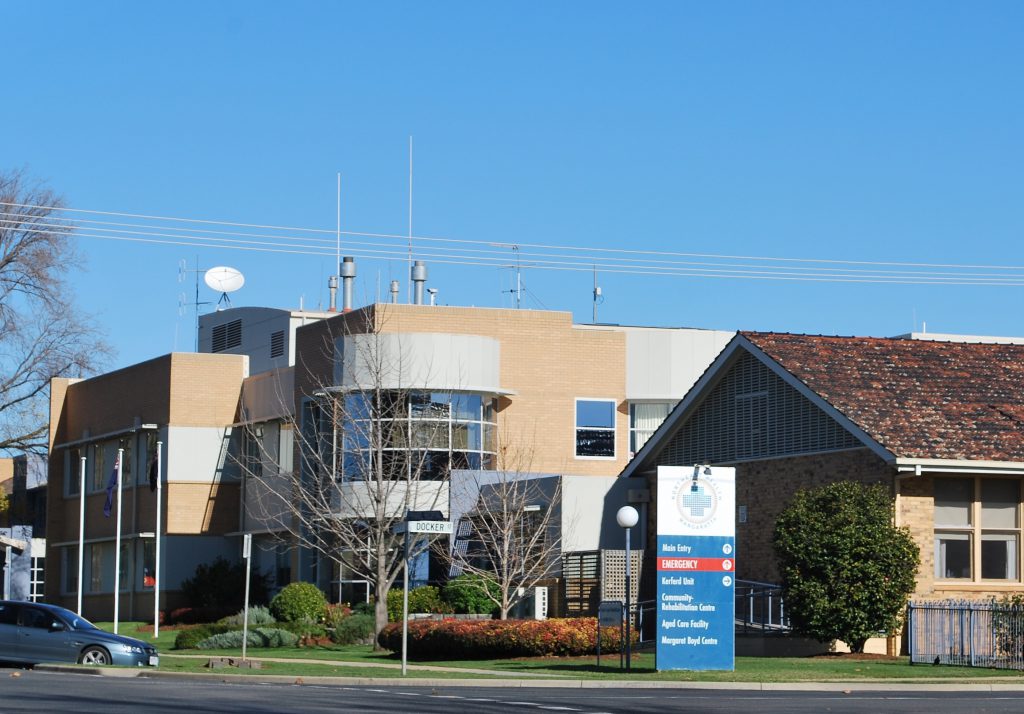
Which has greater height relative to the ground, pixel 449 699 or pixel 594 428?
pixel 594 428

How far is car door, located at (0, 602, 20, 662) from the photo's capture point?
3102 cm

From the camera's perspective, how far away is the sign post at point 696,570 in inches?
1076

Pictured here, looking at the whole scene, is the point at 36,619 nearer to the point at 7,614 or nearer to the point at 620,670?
the point at 7,614

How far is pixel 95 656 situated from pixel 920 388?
55.7ft

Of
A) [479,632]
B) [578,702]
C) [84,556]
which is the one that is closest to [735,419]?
[479,632]

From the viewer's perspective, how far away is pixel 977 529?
33.3m

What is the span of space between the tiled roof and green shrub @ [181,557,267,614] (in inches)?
846

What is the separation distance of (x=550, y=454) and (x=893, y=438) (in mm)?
17365

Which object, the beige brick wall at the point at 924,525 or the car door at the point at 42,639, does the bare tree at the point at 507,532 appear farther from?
the car door at the point at 42,639

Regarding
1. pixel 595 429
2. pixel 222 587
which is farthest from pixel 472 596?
pixel 222 587

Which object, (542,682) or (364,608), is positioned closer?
(542,682)

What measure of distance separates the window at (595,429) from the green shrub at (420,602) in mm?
8091

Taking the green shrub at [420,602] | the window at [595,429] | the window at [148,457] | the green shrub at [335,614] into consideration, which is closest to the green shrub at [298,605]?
the green shrub at [335,614]

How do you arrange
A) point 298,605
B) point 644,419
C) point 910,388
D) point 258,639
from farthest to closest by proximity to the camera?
point 644,419 → point 298,605 → point 258,639 → point 910,388
